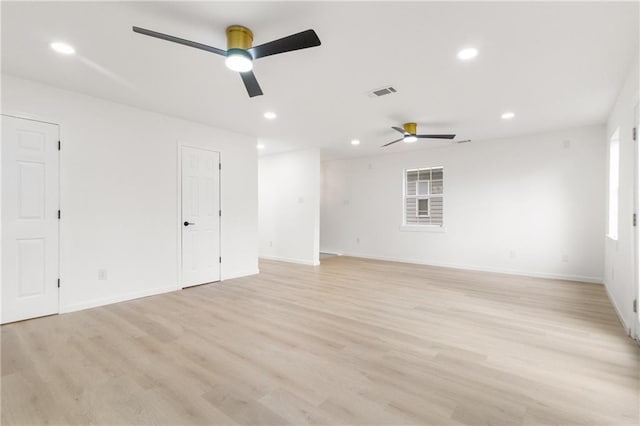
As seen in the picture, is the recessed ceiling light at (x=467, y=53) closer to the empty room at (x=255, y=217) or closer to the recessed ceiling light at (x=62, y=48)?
the empty room at (x=255, y=217)

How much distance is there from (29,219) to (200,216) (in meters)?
1.98

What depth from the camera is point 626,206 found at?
3.03 metres

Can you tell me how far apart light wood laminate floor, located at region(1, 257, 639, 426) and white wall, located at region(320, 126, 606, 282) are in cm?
150

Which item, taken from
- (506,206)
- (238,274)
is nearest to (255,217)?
(238,274)

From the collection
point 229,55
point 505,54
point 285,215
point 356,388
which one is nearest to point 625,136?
point 505,54

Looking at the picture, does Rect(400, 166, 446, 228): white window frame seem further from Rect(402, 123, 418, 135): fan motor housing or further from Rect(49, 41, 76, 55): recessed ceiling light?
Rect(49, 41, 76, 55): recessed ceiling light

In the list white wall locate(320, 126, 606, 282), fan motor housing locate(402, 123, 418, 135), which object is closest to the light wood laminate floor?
white wall locate(320, 126, 606, 282)

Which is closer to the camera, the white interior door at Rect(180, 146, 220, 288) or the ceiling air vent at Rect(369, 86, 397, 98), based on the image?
the ceiling air vent at Rect(369, 86, 397, 98)

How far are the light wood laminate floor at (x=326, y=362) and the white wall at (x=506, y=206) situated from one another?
1505mm

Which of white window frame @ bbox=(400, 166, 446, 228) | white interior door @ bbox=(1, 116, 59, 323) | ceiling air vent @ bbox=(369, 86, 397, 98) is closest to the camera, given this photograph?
white interior door @ bbox=(1, 116, 59, 323)

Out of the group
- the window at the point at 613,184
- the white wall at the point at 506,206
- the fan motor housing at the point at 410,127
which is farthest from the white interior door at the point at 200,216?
the window at the point at 613,184

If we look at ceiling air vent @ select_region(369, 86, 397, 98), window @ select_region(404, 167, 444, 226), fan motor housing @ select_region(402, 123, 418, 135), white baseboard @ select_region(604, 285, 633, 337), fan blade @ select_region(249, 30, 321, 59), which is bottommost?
white baseboard @ select_region(604, 285, 633, 337)

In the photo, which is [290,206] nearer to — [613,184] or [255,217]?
[255,217]

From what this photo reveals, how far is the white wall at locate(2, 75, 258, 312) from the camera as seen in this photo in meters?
3.44
